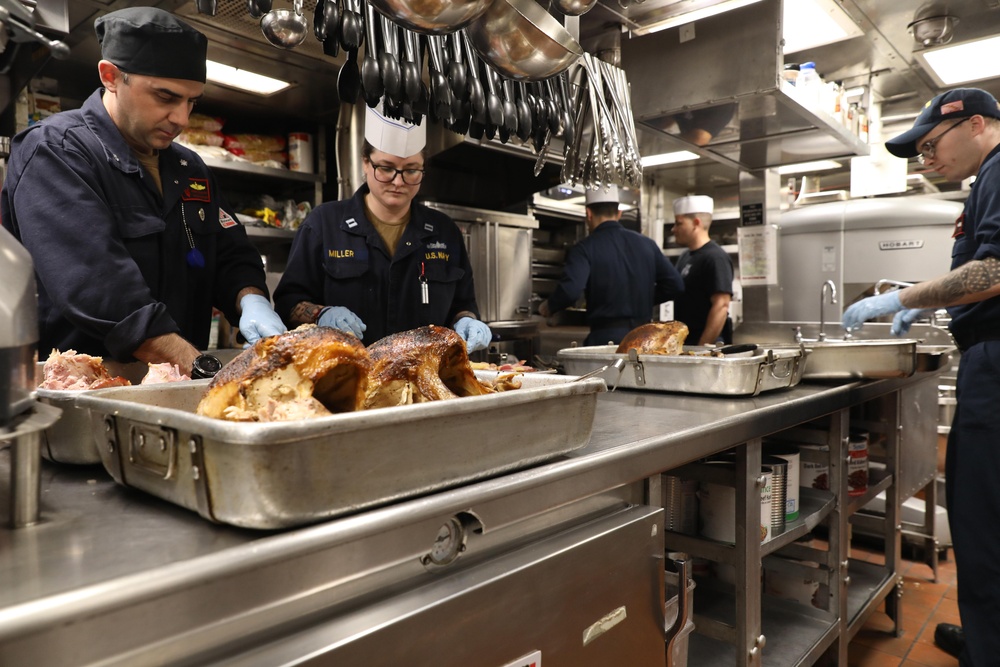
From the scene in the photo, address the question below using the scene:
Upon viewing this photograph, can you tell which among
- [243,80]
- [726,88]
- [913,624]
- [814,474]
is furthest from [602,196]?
[913,624]

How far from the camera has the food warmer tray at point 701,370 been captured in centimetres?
174

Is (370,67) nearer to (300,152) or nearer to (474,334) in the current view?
(474,334)

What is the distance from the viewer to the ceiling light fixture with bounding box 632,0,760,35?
8.79 ft

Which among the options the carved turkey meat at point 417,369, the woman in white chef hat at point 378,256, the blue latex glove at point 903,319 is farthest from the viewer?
the blue latex glove at point 903,319

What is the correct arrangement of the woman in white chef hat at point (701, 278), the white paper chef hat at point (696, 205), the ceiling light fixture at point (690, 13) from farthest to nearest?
the white paper chef hat at point (696, 205)
the woman in white chef hat at point (701, 278)
the ceiling light fixture at point (690, 13)

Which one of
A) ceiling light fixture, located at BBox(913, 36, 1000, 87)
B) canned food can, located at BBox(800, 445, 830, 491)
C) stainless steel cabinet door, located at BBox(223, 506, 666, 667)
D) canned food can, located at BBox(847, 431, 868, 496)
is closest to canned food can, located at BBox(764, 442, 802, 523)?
canned food can, located at BBox(800, 445, 830, 491)

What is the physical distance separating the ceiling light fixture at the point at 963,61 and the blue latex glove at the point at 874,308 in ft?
7.53

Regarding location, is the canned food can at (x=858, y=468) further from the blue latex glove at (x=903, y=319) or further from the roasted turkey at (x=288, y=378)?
the roasted turkey at (x=288, y=378)

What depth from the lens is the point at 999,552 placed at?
2.15 meters

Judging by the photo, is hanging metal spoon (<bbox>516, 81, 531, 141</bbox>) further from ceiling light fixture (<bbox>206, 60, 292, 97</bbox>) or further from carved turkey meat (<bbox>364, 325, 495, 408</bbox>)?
ceiling light fixture (<bbox>206, 60, 292, 97</bbox>)

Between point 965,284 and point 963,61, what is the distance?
300 centimetres

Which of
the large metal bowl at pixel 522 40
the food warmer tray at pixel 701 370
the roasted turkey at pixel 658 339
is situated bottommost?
the food warmer tray at pixel 701 370

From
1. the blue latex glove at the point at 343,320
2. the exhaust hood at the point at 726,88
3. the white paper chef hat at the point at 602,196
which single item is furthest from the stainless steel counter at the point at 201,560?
the white paper chef hat at the point at 602,196

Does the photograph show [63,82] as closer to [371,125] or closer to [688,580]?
[371,125]
